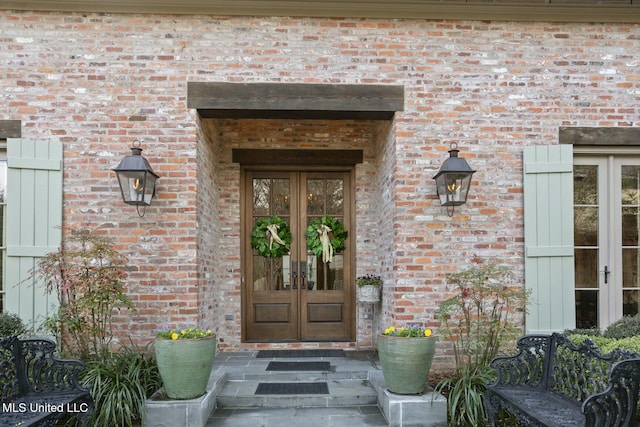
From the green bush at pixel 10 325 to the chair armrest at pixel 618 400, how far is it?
441cm

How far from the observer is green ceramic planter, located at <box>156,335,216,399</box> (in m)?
3.71

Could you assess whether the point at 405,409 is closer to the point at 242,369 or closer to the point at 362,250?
the point at 242,369

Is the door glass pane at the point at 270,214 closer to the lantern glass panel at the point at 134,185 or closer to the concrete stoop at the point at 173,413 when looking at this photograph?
the lantern glass panel at the point at 134,185

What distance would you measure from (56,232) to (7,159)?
2.81 ft

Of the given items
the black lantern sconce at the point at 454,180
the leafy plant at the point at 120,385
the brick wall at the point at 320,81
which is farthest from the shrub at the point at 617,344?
the leafy plant at the point at 120,385

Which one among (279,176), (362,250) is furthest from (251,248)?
(362,250)

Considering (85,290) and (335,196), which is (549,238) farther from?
(85,290)

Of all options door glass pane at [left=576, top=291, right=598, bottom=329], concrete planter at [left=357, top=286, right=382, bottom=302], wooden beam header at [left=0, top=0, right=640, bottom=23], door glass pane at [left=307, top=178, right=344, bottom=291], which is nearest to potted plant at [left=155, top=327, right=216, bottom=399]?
concrete planter at [left=357, top=286, right=382, bottom=302]

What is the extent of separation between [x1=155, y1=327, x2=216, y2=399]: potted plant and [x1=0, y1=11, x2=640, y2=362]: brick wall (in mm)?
849

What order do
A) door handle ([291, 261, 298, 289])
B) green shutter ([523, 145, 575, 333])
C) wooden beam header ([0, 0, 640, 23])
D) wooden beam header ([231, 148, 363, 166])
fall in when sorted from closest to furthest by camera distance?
wooden beam header ([0, 0, 640, 23]), green shutter ([523, 145, 575, 333]), wooden beam header ([231, 148, 363, 166]), door handle ([291, 261, 298, 289])

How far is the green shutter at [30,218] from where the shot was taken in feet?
14.8

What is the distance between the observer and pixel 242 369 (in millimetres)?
4863

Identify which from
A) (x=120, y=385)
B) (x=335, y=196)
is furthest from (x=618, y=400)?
(x=335, y=196)

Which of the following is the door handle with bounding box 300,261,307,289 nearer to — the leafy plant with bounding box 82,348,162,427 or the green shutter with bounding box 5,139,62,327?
the leafy plant with bounding box 82,348,162,427
